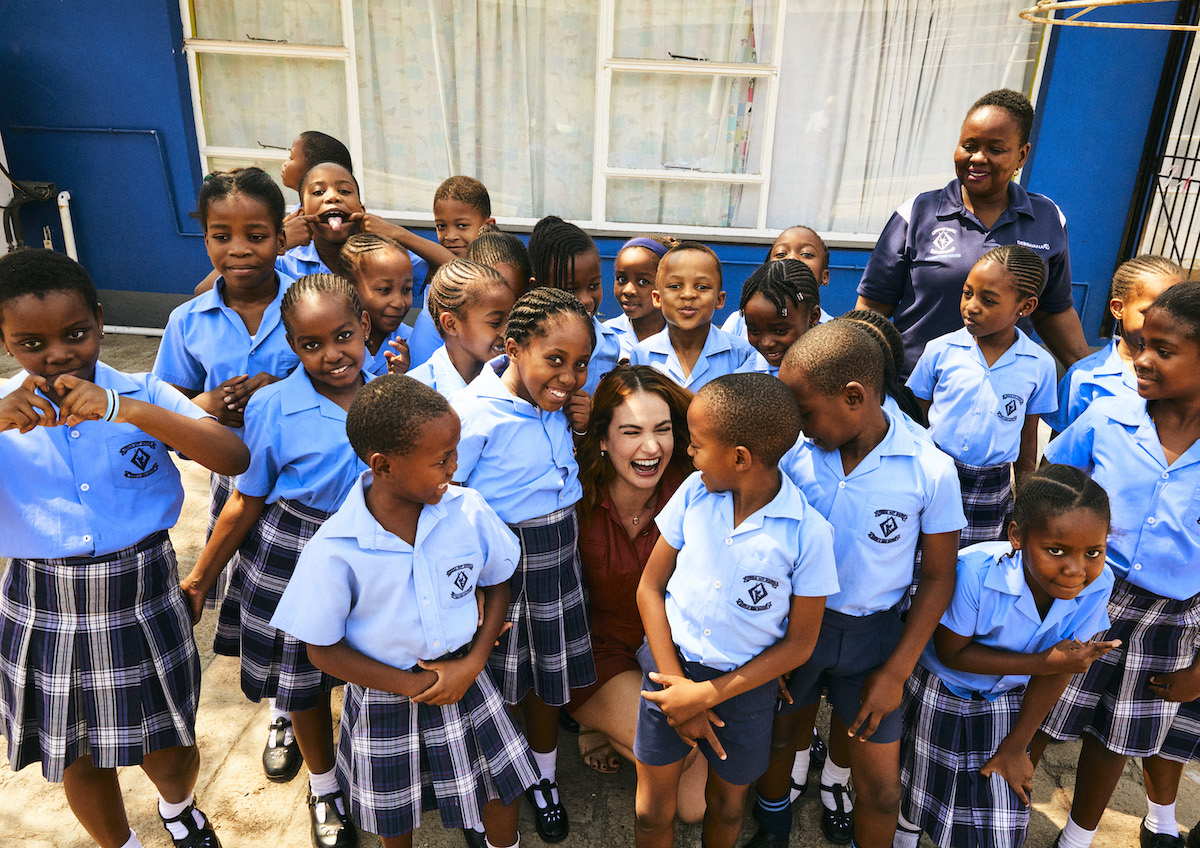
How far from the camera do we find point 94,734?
6.25ft

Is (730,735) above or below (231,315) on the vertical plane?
below

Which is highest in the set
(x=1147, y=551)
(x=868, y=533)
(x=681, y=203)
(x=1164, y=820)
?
(x=681, y=203)

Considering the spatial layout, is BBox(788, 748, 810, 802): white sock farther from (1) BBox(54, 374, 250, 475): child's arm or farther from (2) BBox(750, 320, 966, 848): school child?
(1) BBox(54, 374, 250, 475): child's arm

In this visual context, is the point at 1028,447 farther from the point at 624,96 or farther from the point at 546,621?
the point at 624,96

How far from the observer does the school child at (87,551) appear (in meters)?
1.76

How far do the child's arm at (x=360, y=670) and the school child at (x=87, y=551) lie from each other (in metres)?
0.53

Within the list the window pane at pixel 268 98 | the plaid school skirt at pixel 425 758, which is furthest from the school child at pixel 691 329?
the window pane at pixel 268 98

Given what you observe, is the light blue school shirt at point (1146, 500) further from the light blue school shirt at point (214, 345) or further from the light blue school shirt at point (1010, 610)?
the light blue school shirt at point (214, 345)

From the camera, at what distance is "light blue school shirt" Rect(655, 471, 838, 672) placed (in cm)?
176

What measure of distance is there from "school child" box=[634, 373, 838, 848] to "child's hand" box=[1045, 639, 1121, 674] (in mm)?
592

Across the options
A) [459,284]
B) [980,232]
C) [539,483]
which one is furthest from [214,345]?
[980,232]

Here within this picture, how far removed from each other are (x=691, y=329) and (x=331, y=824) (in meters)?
1.88

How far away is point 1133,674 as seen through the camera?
2.11 metres

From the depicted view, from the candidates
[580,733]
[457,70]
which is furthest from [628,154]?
[580,733]
